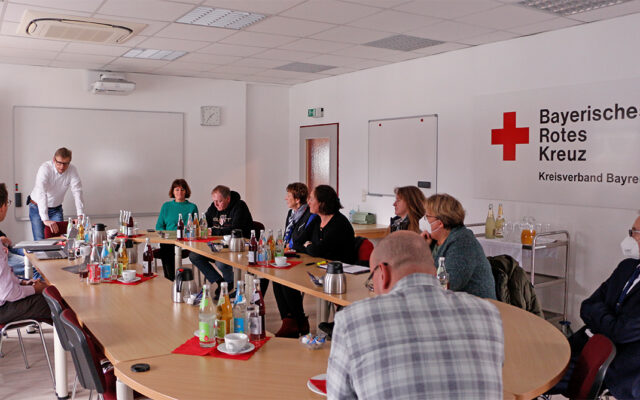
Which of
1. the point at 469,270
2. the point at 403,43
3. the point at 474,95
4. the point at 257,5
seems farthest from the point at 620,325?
the point at 403,43

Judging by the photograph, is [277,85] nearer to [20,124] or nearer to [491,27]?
[20,124]

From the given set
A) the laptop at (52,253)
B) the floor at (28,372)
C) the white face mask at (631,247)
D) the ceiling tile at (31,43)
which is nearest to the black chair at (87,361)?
the floor at (28,372)

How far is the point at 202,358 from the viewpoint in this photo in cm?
213

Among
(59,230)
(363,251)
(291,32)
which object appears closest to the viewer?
(363,251)

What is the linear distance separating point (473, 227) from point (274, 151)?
150 inches

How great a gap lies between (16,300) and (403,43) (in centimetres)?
392

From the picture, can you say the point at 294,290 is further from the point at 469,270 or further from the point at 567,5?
the point at 567,5

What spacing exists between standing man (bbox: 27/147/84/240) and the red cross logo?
4.54 m

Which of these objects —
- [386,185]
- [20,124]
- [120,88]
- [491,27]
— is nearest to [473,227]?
[386,185]

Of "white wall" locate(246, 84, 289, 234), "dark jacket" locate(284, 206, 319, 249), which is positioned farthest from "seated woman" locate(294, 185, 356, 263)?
"white wall" locate(246, 84, 289, 234)

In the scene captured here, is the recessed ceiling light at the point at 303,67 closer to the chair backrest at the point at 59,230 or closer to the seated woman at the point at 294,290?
the seated woman at the point at 294,290

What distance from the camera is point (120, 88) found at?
6969 mm

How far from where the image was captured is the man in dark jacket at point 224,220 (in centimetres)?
566

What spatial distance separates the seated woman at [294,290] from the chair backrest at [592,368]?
8.17 feet
